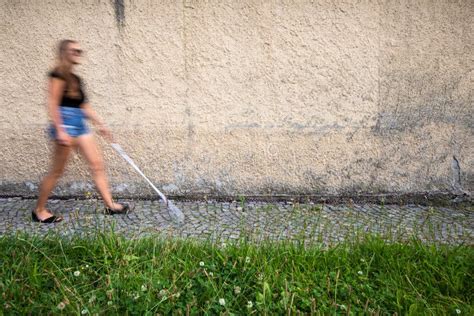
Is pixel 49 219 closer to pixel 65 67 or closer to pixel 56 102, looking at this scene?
pixel 56 102

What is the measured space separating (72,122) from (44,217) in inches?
33.1

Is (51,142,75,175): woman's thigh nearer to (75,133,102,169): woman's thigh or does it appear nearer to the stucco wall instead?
(75,133,102,169): woman's thigh

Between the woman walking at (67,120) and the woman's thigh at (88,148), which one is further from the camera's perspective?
the woman's thigh at (88,148)

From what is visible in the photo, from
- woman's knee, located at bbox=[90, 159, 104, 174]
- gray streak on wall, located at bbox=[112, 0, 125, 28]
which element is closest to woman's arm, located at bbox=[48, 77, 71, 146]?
woman's knee, located at bbox=[90, 159, 104, 174]

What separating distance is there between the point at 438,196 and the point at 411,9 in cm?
Result: 194

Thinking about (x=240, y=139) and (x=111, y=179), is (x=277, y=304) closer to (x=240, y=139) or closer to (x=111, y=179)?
(x=240, y=139)

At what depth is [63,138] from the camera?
144 inches

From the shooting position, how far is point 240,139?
4.64 meters

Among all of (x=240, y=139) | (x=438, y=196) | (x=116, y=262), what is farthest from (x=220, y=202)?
(x=438, y=196)

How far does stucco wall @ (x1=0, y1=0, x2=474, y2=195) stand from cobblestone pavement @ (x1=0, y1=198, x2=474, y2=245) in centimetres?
33

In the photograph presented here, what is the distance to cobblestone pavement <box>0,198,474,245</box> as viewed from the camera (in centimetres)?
352

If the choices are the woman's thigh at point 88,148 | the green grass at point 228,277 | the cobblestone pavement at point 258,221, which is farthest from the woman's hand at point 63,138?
the green grass at point 228,277

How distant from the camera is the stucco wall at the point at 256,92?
444 centimetres

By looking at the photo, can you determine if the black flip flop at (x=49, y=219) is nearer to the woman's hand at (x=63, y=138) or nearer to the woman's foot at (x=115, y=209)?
the woman's foot at (x=115, y=209)
